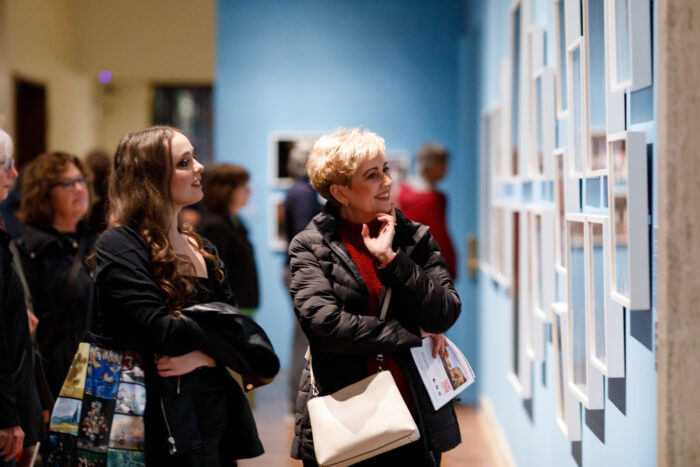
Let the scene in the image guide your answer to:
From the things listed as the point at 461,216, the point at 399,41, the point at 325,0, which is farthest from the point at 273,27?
the point at 461,216

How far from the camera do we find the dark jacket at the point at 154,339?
7.41ft

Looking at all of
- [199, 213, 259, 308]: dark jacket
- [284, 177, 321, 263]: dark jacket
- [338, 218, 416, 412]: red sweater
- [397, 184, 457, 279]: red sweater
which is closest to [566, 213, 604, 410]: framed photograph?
[338, 218, 416, 412]: red sweater

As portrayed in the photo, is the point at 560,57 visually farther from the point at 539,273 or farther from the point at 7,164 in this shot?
the point at 7,164

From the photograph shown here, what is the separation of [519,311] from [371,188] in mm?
2087

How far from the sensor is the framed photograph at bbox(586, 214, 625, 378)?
2.28 m

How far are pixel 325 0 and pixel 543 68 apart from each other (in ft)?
14.4

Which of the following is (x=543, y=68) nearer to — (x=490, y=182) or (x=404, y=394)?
(x=404, y=394)

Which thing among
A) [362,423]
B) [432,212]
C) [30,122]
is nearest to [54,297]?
[362,423]

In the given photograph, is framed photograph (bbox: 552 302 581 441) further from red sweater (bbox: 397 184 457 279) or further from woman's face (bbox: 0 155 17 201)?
red sweater (bbox: 397 184 457 279)

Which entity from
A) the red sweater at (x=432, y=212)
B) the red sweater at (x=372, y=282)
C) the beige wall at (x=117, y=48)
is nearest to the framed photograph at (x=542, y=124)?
the red sweater at (x=372, y=282)

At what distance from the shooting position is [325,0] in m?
7.45

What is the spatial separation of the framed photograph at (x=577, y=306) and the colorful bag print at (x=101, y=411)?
140cm

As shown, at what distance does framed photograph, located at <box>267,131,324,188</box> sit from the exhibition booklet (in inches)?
204

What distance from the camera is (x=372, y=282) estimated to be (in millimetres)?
2465
